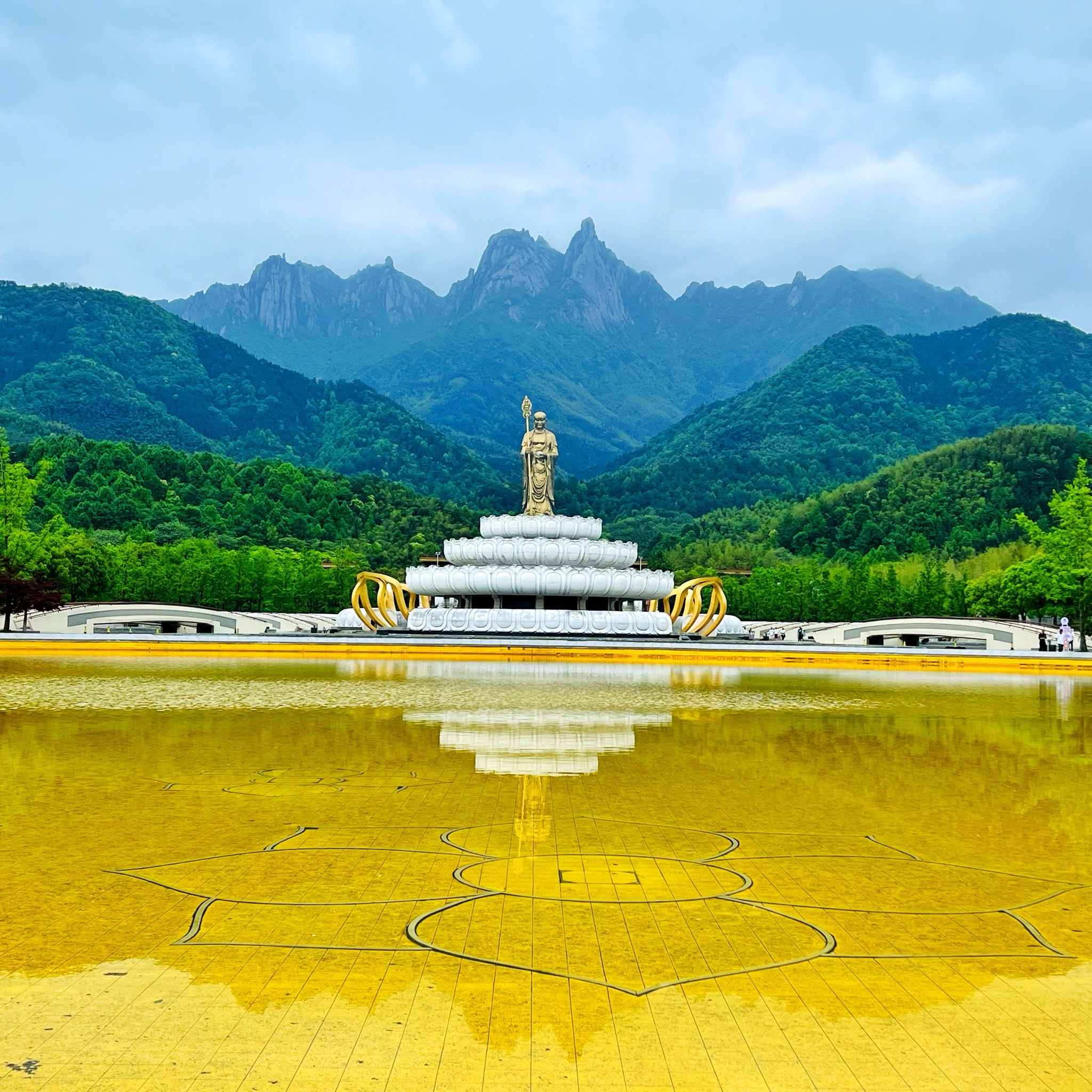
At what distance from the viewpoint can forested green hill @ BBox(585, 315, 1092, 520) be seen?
65.5 m

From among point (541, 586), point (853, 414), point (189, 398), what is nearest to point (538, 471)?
point (541, 586)

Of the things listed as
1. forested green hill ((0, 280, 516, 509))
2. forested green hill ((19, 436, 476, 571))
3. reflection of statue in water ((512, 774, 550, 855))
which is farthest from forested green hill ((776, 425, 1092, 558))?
reflection of statue in water ((512, 774, 550, 855))

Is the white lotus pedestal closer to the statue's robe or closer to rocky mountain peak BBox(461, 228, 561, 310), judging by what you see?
the statue's robe

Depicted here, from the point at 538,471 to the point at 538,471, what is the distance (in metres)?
0.01

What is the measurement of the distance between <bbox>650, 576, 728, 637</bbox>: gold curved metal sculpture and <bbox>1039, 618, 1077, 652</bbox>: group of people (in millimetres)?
7437

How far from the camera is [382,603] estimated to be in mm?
24266

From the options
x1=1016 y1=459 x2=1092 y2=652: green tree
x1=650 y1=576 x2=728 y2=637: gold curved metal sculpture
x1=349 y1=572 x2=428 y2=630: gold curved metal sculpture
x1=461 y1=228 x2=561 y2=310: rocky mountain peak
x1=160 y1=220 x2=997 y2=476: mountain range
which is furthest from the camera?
x1=461 y1=228 x2=561 y2=310: rocky mountain peak

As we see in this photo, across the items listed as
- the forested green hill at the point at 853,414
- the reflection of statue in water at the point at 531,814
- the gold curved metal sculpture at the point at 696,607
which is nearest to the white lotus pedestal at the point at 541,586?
the gold curved metal sculpture at the point at 696,607

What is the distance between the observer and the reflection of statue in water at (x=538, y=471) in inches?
1048

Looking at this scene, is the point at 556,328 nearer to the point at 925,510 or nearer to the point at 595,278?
the point at 595,278

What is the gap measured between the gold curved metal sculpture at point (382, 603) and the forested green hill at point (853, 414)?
39.9 metres

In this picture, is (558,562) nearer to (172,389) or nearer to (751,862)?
(751,862)

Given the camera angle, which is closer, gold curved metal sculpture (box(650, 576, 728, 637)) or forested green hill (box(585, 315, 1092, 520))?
gold curved metal sculpture (box(650, 576, 728, 637))

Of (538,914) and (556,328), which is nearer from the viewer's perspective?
(538,914)
